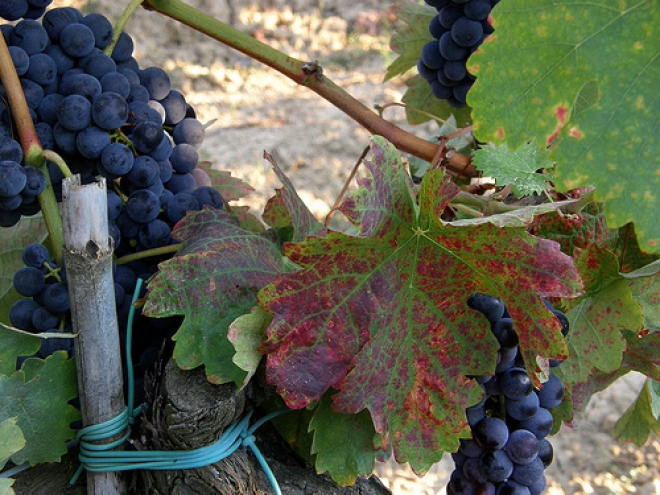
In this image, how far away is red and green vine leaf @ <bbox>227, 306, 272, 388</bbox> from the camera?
0.59 m

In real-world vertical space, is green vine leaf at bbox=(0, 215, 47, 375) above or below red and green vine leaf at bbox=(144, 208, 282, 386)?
below

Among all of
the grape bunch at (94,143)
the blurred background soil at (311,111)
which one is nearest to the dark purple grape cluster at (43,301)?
the grape bunch at (94,143)

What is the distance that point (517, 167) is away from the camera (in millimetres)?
743

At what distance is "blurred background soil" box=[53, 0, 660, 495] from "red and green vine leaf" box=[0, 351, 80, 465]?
1.48 metres

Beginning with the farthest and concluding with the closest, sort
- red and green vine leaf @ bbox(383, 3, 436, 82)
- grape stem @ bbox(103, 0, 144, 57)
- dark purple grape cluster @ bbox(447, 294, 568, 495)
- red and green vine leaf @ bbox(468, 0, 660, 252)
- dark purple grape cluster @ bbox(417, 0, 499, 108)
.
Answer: red and green vine leaf @ bbox(383, 3, 436, 82) < dark purple grape cluster @ bbox(417, 0, 499, 108) < grape stem @ bbox(103, 0, 144, 57) < dark purple grape cluster @ bbox(447, 294, 568, 495) < red and green vine leaf @ bbox(468, 0, 660, 252)

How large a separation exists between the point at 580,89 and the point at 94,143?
0.46m

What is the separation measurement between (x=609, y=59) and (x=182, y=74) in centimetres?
395

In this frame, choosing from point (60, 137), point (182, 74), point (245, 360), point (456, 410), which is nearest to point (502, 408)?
point (456, 410)

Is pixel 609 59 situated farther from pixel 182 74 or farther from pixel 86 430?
pixel 182 74

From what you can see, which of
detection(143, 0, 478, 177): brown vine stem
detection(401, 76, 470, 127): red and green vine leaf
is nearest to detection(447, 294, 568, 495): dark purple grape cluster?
detection(143, 0, 478, 177): brown vine stem

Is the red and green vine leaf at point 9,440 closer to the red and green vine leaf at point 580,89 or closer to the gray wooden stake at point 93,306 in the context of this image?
the gray wooden stake at point 93,306

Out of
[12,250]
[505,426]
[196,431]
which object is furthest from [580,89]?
[12,250]

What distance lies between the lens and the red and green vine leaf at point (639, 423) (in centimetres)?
93

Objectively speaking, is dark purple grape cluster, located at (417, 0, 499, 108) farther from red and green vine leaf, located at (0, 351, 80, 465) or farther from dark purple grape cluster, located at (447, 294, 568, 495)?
red and green vine leaf, located at (0, 351, 80, 465)
